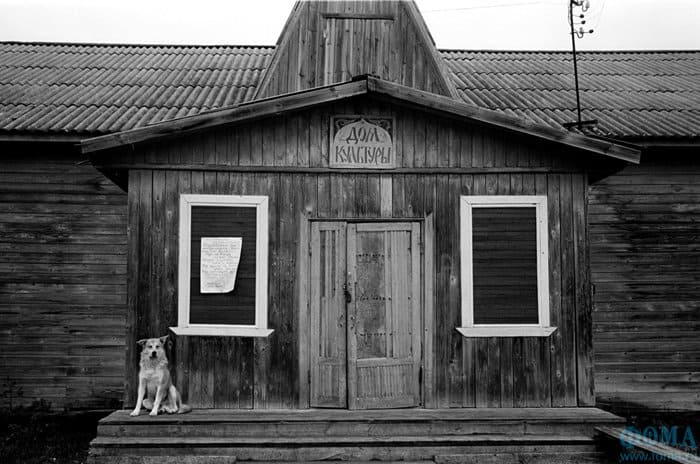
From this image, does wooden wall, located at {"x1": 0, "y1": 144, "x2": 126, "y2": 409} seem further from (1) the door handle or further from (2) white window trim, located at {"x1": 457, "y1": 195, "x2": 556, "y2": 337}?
(2) white window trim, located at {"x1": 457, "y1": 195, "x2": 556, "y2": 337}

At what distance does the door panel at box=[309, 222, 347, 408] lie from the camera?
25.0 ft

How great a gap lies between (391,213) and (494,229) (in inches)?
47.3

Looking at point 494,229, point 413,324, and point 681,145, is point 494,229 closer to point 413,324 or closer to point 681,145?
point 413,324

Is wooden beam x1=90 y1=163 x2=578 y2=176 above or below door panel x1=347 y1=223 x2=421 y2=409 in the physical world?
above

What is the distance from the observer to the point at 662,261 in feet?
35.8

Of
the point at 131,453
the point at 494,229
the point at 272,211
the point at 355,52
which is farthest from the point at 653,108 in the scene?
the point at 131,453

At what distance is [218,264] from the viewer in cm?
758

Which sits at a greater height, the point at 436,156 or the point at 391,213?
the point at 436,156

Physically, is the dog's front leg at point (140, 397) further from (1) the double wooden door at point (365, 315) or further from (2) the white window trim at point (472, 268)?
(2) the white window trim at point (472, 268)

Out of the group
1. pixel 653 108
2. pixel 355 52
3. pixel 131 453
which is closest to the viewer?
pixel 131 453

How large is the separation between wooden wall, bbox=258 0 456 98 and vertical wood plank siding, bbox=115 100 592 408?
380 centimetres

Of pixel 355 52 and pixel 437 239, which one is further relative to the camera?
pixel 355 52

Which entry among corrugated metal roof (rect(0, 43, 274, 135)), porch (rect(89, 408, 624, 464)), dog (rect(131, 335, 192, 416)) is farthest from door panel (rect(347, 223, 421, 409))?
corrugated metal roof (rect(0, 43, 274, 135))

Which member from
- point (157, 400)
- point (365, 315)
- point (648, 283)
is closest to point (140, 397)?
point (157, 400)
